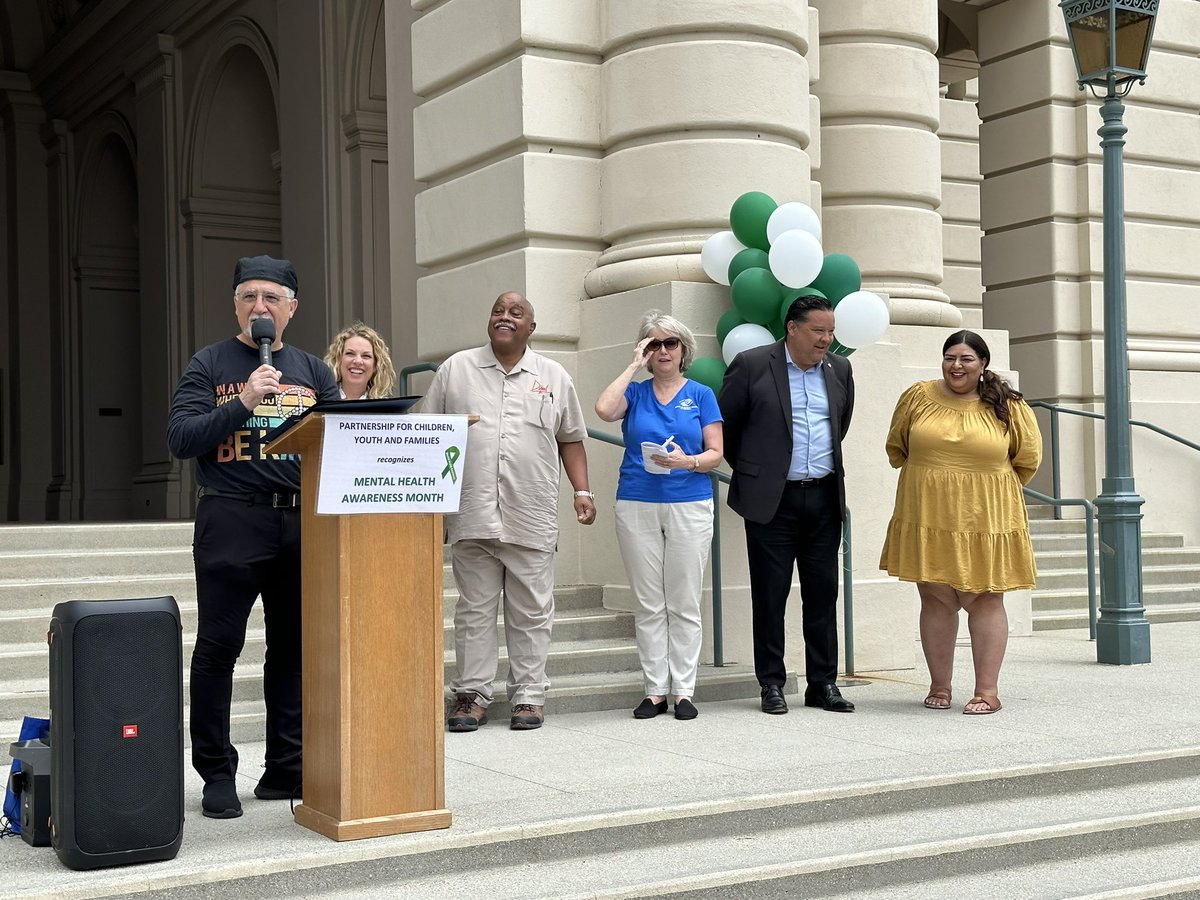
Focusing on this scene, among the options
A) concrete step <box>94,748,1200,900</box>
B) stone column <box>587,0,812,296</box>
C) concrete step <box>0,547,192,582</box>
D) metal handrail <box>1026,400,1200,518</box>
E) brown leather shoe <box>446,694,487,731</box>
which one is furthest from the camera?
metal handrail <box>1026,400,1200,518</box>

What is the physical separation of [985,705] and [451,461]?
323cm

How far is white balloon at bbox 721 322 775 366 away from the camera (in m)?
7.75

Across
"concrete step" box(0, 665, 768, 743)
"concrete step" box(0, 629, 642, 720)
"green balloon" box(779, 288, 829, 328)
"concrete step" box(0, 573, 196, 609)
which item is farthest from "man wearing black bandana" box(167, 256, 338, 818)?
"green balloon" box(779, 288, 829, 328)

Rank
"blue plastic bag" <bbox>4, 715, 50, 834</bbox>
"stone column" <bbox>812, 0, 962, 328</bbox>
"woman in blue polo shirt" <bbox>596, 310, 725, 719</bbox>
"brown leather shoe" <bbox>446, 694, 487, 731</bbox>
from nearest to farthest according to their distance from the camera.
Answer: "blue plastic bag" <bbox>4, 715, 50, 834</bbox>, "brown leather shoe" <bbox>446, 694, 487, 731</bbox>, "woman in blue polo shirt" <bbox>596, 310, 725, 719</bbox>, "stone column" <bbox>812, 0, 962, 328</bbox>

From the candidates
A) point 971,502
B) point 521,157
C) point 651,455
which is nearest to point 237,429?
point 651,455

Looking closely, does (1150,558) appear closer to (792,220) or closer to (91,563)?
(792,220)

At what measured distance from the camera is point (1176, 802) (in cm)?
540

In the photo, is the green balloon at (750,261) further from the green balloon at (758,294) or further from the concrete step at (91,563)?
the concrete step at (91,563)

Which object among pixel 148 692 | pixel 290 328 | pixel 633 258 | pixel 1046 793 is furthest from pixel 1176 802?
pixel 290 328

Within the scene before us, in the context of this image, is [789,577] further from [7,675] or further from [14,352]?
[14,352]

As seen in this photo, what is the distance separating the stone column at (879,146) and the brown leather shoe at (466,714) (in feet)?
16.5

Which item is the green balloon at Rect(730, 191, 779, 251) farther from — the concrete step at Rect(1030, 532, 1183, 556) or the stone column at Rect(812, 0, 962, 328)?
the concrete step at Rect(1030, 532, 1183, 556)

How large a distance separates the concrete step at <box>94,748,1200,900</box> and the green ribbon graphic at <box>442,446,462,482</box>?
1045 millimetres

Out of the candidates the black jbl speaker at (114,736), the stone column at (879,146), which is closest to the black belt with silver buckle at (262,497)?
the black jbl speaker at (114,736)
